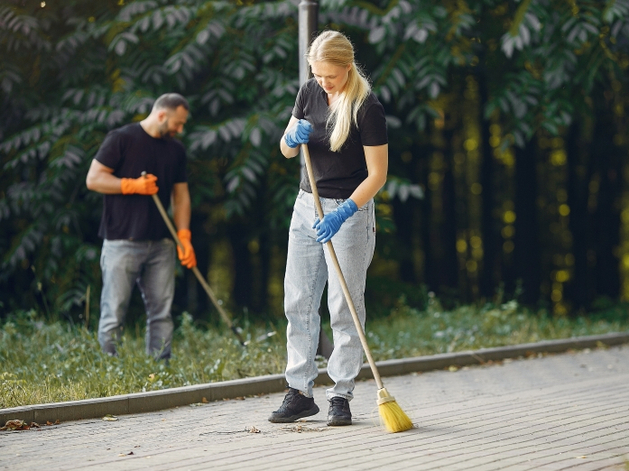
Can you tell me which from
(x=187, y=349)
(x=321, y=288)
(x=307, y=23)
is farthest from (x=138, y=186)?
(x=321, y=288)

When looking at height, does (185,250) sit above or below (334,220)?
below

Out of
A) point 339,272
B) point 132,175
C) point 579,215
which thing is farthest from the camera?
point 579,215

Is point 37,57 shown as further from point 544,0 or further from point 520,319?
point 520,319

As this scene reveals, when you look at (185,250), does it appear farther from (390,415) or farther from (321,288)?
(390,415)

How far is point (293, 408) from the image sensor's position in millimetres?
5398

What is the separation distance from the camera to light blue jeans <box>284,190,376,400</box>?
531 cm

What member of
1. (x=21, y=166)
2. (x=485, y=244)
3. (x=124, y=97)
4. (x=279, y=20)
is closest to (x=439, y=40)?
(x=279, y=20)

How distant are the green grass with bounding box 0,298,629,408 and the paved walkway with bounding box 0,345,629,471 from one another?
42 cm

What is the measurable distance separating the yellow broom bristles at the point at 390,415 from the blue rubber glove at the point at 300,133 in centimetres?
147

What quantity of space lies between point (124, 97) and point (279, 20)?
5.95 ft

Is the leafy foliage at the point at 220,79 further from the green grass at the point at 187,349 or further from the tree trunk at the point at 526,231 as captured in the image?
the tree trunk at the point at 526,231

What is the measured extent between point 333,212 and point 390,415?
1.16m

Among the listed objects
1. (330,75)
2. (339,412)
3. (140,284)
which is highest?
(330,75)

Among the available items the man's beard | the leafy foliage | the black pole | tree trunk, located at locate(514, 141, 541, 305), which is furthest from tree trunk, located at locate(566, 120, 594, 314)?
the man's beard
